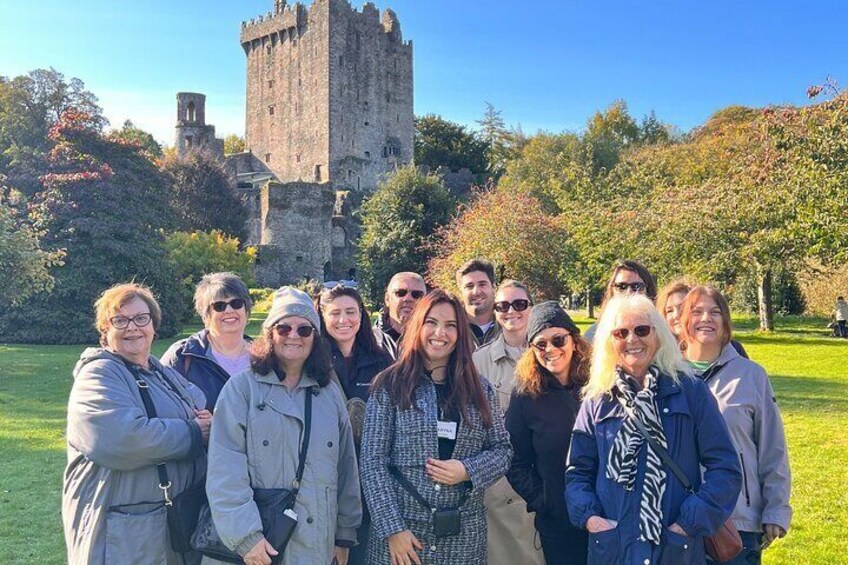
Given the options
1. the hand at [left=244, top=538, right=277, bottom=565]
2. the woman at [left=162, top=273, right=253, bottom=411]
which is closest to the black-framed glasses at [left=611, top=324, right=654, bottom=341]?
the hand at [left=244, top=538, right=277, bottom=565]

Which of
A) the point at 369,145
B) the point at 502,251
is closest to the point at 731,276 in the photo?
the point at 502,251

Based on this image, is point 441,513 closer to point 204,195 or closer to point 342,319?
point 342,319

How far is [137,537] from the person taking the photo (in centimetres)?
313

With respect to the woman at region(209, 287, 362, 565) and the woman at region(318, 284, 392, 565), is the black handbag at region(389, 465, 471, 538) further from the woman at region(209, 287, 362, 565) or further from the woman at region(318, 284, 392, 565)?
the woman at region(318, 284, 392, 565)

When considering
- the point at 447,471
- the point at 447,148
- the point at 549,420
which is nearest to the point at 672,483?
the point at 549,420

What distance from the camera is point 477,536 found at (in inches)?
134

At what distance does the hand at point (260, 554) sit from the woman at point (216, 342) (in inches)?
45.0

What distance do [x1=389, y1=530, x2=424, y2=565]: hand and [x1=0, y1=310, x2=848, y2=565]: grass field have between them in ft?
10.7

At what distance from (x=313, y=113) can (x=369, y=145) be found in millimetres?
4978

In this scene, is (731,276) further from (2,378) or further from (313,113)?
(313,113)

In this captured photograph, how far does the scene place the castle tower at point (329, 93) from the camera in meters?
51.8

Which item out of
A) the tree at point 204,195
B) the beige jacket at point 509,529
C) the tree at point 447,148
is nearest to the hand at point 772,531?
the beige jacket at point 509,529

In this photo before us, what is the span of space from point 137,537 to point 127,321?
Answer: 101 centimetres

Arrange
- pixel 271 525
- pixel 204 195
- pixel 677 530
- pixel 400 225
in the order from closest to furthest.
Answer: pixel 677 530 → pixel 271 525 → pixel 400 225 → pixel 204 195
